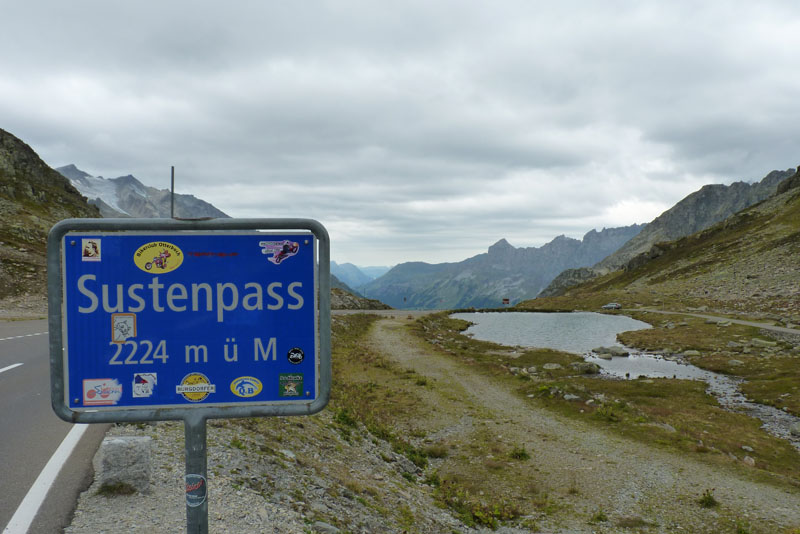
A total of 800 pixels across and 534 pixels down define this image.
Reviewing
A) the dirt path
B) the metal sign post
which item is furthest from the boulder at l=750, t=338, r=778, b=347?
the metal sign post

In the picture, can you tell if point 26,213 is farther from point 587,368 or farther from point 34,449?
point 587,368

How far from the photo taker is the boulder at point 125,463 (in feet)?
25.9

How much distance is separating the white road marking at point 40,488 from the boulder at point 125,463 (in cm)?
89

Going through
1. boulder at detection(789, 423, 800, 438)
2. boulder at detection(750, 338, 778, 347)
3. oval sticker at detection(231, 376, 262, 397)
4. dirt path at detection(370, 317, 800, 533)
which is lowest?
boulder at detection(789, 423, 800, 438)

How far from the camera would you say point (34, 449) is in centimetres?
934

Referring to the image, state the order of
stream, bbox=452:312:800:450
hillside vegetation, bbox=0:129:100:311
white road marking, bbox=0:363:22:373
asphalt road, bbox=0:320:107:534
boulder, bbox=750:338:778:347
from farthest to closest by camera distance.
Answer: boulder, bbox=750:338:778:347 < hillside vegetation, bbox=0:129:100:311 < stream, bbox=452:312:800:450 < white road marking, bbox=0:363:22:373 < asphalt road, bbox=0:320:107:534

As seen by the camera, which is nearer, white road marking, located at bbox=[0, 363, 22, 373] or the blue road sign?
the blue road sign

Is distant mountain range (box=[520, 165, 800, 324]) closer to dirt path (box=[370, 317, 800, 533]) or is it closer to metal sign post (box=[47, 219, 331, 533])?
dirt path (box=[370, 317, 800, 533])

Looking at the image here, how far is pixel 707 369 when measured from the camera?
1742 inches

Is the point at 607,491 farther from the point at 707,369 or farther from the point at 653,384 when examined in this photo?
the point at 707,369

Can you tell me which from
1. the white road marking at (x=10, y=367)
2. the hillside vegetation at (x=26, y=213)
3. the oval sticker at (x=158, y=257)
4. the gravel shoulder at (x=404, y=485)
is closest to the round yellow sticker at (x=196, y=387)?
the oval sticker at (x=158, y=257)

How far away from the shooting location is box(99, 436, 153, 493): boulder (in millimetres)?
7887

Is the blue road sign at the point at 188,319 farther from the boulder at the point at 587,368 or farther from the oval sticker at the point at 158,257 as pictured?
the boulder at the point at 587,368

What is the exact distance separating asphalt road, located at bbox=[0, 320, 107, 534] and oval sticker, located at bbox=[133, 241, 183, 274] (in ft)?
20.3
